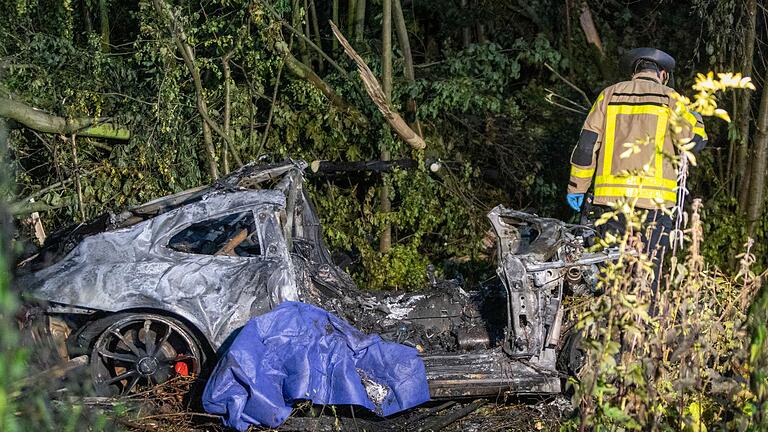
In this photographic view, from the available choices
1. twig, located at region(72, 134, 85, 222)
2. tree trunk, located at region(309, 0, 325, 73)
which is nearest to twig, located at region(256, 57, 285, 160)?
tree trunk, located at region(309, 0, 325, 73)

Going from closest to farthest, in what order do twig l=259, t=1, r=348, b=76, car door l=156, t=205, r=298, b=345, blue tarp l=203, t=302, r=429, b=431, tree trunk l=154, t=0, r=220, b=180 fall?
blue tarp l=203, t=302, r=429, b=431, car door l=156, t=205, r=298, b=345, tree trunk l=154, t=0, r=220, b=180, twig l=259, t=1, r=348, b=76

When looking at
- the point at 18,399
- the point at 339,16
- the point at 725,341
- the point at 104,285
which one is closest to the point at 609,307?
the point at 725,341

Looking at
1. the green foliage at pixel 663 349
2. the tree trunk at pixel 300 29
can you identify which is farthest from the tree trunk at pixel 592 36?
the green foliage at pixel 663 349

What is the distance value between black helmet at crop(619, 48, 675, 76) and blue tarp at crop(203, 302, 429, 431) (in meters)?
2.72

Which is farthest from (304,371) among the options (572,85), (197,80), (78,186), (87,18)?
(87,18)

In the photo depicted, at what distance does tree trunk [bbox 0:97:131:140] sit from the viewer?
8.53 m

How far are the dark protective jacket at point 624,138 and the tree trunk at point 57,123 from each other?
4.88m

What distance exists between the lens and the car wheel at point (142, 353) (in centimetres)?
598

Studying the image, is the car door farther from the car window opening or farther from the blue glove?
the blue glove

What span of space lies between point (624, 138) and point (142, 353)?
3675 mm

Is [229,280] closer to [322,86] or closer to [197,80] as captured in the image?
[197,80]

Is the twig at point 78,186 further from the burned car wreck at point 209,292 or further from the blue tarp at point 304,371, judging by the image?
the blue tarp at point 304,371

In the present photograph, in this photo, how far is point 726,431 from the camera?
421 cm

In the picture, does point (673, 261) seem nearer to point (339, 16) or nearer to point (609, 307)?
point (609, 307)
